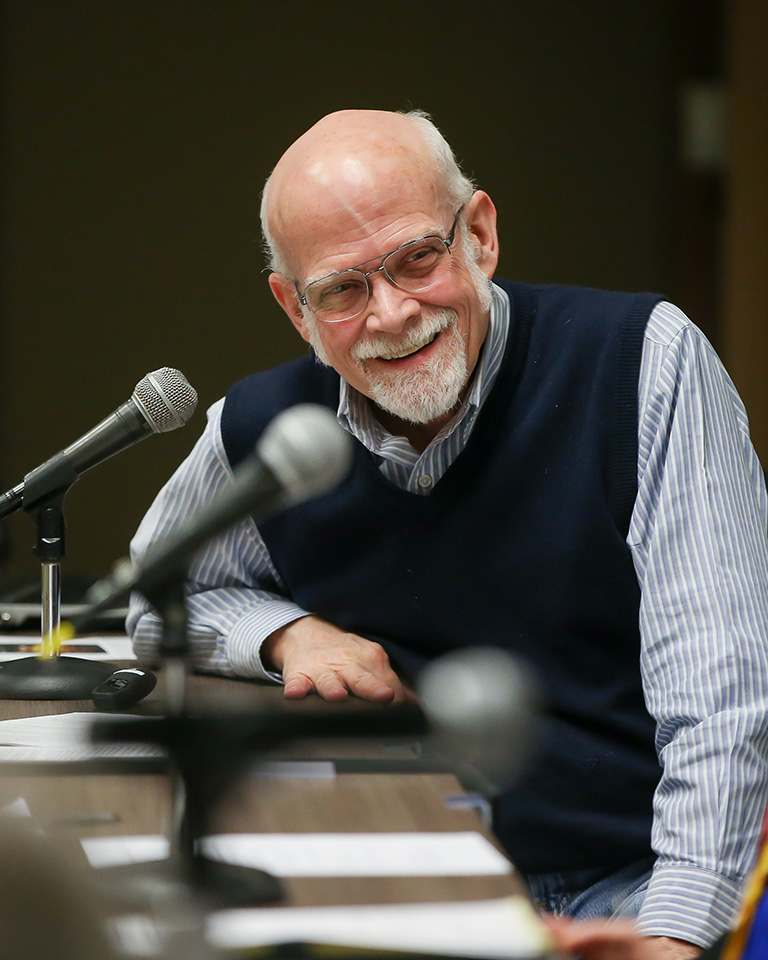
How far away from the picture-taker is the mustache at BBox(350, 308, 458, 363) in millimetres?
1462

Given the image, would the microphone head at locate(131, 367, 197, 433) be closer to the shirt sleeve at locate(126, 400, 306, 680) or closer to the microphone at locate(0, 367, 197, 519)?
the microphone at locate(0, 367, 197, 519)

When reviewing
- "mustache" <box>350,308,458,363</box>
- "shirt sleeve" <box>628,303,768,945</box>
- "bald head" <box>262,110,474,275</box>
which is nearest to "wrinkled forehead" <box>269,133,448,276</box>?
"bald head" <box>262,110,474,275</box>

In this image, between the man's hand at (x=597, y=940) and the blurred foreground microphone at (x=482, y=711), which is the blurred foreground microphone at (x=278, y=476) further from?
the man's hand at (x=597, y=940)

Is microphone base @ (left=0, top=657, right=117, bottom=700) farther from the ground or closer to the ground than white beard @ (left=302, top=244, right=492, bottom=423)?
closer to the ground

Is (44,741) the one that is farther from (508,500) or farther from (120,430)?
(508,500)

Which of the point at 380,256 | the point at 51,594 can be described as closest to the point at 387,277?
the point at 380,256

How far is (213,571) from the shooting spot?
68.5 inches

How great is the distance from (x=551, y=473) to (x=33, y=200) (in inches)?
124

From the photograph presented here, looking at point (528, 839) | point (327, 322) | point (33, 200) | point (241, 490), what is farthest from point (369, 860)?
point (33, 200)

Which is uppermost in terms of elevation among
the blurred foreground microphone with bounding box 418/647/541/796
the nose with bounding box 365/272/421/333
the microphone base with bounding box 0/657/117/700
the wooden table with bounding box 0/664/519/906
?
the nose with bounding box 365/272/421/333

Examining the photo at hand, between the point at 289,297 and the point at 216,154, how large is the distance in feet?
8.72

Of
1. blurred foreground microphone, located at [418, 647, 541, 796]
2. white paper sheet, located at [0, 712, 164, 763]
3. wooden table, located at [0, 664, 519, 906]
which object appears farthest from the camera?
white paper sheet, located at [0, 712, 164, 763]

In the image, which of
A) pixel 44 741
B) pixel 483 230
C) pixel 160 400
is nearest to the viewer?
pixel 44 741

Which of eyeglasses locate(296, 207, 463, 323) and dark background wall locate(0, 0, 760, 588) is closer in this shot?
eyeglasses locate(296, 207, 463, 323)
